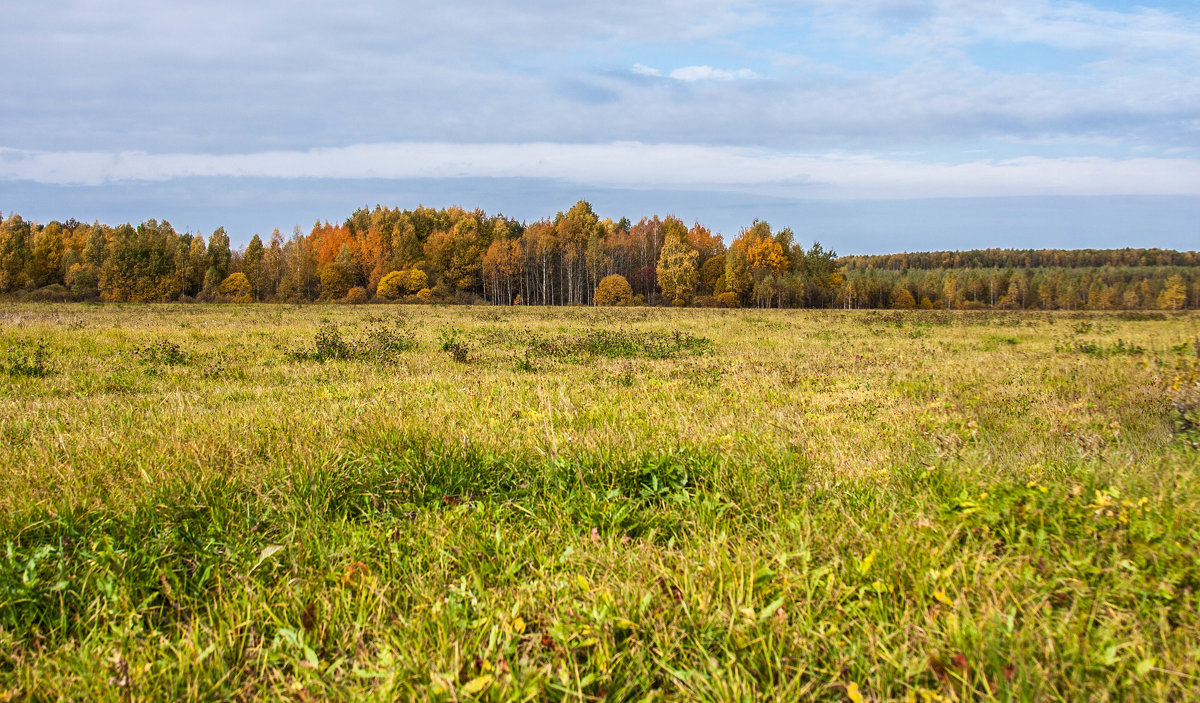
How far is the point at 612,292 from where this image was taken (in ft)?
258

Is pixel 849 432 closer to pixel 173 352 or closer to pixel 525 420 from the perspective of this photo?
pixel 525 420

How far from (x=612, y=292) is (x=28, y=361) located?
68944mm

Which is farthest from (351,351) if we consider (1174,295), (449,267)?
(1174,295)

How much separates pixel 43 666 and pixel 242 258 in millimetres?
113101

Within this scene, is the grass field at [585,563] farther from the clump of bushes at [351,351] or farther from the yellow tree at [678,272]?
the yellow tree at [678,272]

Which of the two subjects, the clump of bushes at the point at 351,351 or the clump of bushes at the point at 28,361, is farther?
the clump of bushes at the point at 351,351

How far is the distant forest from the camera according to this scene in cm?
8025

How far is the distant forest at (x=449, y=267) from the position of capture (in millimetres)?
80250

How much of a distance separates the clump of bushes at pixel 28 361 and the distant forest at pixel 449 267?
59.6m

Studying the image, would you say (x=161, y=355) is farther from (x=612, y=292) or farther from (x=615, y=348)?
(x=612, y=292)

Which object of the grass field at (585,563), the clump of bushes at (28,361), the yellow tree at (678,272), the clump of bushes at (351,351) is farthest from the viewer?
the yellow tree at (678,272)

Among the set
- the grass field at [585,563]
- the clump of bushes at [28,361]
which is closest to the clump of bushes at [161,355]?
the clump of bushes at [28,361]

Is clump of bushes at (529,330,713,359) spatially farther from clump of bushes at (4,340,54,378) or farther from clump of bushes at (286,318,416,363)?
clump of bushes at (4,340,54,378)

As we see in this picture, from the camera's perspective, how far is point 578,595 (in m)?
2.96
